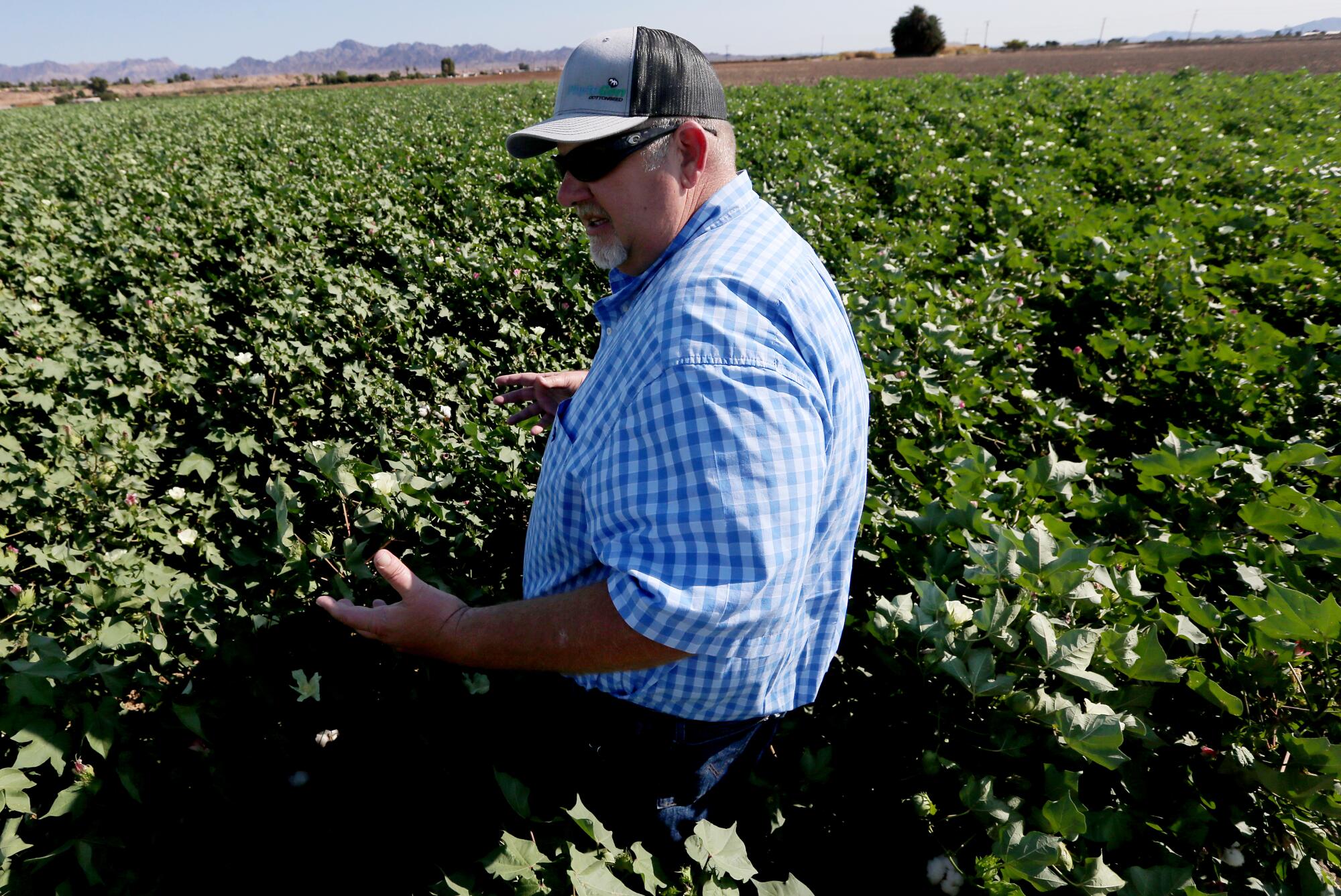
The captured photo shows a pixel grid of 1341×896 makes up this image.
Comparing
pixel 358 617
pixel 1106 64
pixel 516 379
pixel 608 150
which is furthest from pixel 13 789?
pixel 1106 64

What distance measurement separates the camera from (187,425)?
374 cm

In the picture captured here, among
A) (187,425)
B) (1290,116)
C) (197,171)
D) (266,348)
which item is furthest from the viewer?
(1290,116)

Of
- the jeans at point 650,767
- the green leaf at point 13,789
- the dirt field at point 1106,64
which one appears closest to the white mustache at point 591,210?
the jeans at point 650,767

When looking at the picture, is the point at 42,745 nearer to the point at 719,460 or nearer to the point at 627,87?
the point at 719,460

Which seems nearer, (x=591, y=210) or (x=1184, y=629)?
(x=591, y=210)

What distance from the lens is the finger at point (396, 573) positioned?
4.12ft

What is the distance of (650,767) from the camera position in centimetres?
155

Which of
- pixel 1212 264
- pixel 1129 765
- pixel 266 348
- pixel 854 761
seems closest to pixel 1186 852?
pixel 1129 765

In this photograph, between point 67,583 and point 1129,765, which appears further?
point 67,583

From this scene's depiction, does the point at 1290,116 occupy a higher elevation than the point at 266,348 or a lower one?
higher

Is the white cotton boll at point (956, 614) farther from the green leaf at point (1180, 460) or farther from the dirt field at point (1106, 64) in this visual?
the dirt field at point (1106, 64)

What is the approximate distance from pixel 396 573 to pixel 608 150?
0.91 m

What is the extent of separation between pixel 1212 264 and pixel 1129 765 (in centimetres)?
586

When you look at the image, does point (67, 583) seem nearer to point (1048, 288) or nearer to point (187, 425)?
point (187, 425)
